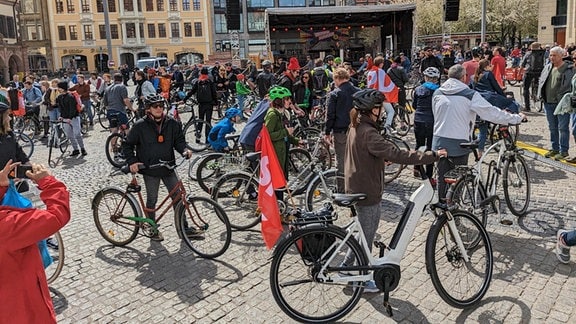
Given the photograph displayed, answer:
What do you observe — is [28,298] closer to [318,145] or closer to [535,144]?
[318,145]

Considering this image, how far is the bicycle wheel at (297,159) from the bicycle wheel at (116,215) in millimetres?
2555

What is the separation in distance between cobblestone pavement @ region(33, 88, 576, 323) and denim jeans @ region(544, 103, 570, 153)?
2.48 metres

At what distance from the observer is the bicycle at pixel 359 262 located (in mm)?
4059

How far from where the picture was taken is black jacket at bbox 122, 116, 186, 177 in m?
5.92

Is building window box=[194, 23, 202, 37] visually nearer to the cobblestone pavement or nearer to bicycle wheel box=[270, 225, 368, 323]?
the cobblestone pavement

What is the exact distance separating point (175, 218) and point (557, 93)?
7377 millimetres

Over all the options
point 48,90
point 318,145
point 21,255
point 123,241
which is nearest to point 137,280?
point 123,241

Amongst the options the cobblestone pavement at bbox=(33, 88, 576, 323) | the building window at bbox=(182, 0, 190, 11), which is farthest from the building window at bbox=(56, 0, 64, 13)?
the cobblestone pavement at bbox=(33, 88, 576, 323)

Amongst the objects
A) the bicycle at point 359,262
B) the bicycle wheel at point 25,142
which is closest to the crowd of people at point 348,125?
the bicycle at point 359,262

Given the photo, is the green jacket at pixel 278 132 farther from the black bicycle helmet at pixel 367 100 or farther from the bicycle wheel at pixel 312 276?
the bicycle wheel at pixel 312 276

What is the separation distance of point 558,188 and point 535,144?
338 centimetres

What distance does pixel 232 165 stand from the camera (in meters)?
7.94

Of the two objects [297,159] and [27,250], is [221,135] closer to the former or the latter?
[297,159]

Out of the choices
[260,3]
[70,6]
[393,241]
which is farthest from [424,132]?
[70,6]
